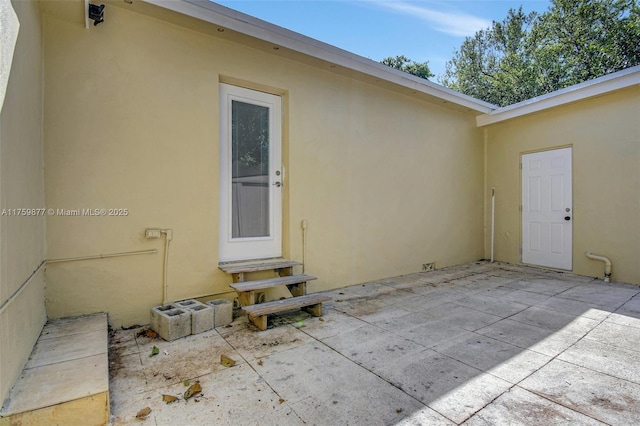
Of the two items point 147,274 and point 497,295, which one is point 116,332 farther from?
point 497,295

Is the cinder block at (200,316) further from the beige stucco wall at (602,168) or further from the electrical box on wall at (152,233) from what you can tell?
the beige stucco wall at (602,168)

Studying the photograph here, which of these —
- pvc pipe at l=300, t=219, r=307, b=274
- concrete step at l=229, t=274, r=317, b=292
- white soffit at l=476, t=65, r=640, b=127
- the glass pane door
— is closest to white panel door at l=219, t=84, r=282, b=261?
the glass pane door

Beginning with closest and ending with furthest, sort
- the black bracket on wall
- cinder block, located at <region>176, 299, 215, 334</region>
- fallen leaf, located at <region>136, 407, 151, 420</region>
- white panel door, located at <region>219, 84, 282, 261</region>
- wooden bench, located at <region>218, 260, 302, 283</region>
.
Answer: fallen leaf, located at <region>136, 407, 151, 420</region>
the black bracket on wall
cinder block, located at <region>176, 299, 215, 334</region>
wooden bench, located at <region>218, 260, 302, 283</region>
white panel door, located at <region>219, 84, 282, 261</region>

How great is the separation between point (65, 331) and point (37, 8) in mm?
2378

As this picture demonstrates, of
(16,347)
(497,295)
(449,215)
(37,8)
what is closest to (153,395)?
(16,347)

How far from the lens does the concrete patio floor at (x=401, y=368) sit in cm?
168

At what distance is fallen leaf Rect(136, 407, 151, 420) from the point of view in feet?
5.33

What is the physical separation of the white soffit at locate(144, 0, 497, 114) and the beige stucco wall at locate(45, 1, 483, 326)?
0.30 m

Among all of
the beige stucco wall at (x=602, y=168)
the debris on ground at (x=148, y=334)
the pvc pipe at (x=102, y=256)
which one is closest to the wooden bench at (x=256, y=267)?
the pvc pipe at (x=102, y=256)

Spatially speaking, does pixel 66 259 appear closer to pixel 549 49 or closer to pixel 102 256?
pixel 102 256

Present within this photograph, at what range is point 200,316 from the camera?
107 inches

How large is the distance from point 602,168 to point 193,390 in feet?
19.7

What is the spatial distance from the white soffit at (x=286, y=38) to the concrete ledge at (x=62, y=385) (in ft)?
8.82

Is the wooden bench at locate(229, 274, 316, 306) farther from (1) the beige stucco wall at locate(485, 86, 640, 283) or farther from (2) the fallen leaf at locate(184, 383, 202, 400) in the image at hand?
(1) the beige stucco wall at locate(485, 86, 640, 283)
